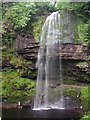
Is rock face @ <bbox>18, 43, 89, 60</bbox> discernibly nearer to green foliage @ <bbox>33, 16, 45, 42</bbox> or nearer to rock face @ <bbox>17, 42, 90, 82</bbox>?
rock face @ <bbox>17, 42, 90, 82</bbox>

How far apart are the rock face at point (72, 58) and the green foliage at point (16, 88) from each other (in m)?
0.63

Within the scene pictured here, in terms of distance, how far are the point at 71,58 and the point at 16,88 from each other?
7.79 feet

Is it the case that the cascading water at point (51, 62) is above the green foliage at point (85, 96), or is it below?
above

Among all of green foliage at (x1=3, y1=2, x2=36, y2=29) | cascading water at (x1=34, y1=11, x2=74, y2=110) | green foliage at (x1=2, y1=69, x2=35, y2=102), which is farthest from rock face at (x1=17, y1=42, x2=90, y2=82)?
green foliage at (x1=3, y1=2, x2=36, y2=29)

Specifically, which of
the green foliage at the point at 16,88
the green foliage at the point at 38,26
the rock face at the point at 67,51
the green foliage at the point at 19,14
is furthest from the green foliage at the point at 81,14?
the green foliage at the point at 16,88

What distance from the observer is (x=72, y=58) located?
38.6 feet

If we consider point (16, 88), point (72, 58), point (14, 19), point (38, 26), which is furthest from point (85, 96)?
point (14, 19)

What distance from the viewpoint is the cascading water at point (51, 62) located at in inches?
457

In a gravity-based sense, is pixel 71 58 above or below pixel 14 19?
below

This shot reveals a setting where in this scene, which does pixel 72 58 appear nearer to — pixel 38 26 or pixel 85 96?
pixel 85 96

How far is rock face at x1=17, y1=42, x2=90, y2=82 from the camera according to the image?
1168 centimetres

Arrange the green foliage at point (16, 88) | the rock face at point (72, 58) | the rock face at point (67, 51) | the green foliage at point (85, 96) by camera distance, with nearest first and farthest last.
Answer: the green foliage at point (85, 96) → the green foliage at point (16, 88) → the rock face at point (72, 58) → the rock face at point (67, 51)

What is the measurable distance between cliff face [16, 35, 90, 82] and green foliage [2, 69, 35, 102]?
1.29 feet

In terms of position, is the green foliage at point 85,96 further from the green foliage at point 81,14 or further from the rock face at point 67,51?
the green foliage at point 81,14
